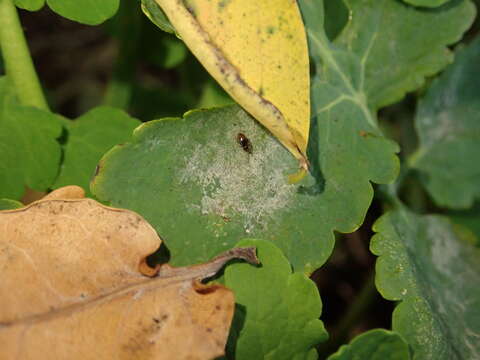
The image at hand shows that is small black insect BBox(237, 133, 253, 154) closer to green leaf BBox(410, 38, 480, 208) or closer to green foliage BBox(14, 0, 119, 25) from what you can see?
green foliage BBox(14, 0, 119, 25)

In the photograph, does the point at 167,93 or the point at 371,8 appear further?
the point at 167,93

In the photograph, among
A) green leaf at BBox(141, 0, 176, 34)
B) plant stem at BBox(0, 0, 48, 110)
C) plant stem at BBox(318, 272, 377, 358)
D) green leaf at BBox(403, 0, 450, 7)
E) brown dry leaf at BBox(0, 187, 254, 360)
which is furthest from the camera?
plant stem at BBox(318, 272, 377, 358)

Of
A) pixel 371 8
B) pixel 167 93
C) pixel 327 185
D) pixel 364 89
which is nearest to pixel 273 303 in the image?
pixel 327 185

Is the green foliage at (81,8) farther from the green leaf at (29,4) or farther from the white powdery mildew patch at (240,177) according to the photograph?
the white powdery mildew patch at (240,177)

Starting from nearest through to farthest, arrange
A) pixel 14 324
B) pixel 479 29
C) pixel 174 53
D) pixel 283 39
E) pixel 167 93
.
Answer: pixel 14 324
pixel 283 39
pixel 174 53
pixel 167 93
pixel 479 29

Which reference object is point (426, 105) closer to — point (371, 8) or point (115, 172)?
point (371, 8)

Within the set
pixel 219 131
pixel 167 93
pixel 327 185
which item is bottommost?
pixel 167 93

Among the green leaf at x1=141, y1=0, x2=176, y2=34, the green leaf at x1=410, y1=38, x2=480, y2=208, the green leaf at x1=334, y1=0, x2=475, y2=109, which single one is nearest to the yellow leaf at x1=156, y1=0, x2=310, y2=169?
the green leaf at x1=141, y1=0, x2=176, y2=34

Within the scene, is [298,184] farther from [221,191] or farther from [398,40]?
[398,40]
